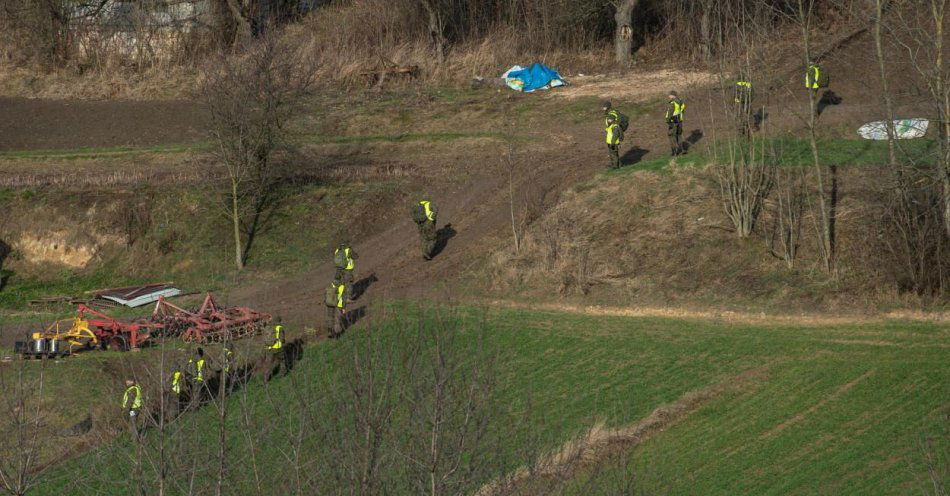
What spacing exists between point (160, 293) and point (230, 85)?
641 cm

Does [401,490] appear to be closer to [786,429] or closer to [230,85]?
[786,429]

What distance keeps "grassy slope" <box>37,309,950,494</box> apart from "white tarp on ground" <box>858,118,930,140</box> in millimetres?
7977

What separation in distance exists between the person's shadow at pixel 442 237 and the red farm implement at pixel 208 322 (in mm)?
5215

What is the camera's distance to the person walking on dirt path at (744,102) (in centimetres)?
3008

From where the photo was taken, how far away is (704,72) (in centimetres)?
4612

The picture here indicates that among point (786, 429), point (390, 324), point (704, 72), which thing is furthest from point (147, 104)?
point (786, 429)

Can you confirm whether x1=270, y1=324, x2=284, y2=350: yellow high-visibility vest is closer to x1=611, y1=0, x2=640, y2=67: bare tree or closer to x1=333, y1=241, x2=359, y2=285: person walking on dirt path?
x1=333, y1=241, x2=359, y2=285: person walking on dirt path

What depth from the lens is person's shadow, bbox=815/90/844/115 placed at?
3822cm

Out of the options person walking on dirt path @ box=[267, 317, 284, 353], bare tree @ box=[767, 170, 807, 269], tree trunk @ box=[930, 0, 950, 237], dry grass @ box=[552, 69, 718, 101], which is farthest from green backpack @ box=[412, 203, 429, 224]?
dry grass @ box=[552, 69, 718, 101]

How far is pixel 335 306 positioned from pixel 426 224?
4436 millimetres

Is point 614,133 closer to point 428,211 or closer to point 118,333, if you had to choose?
point 428,211

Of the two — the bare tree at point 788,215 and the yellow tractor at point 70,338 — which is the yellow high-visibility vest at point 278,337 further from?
the bare tree at point 788,215

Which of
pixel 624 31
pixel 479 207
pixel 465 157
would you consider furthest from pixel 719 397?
pixel 624 31

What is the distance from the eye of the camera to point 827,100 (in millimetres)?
38906
